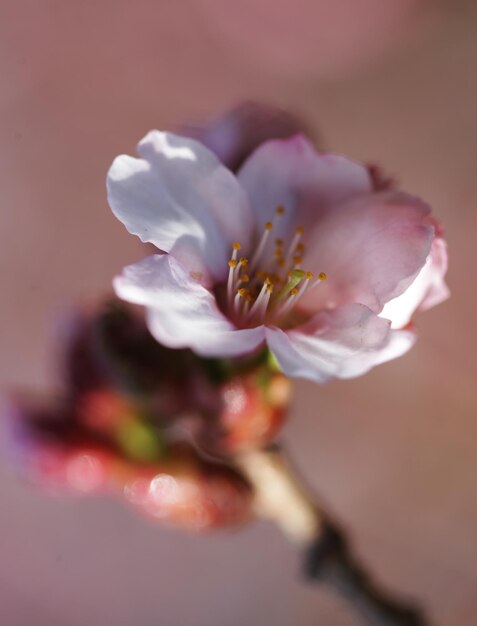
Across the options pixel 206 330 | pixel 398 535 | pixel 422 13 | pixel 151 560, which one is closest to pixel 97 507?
pixel 151 560

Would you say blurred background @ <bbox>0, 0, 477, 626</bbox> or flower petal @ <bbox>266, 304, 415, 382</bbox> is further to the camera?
blurred background @ <bbox>0, 0, 477, 626</bbox>

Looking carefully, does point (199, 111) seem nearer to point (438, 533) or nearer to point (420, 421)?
point (420, 421)

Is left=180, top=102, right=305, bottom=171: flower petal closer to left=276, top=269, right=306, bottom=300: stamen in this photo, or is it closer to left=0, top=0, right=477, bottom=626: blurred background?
left=276, top=269, right=306, bottom=300: stamen

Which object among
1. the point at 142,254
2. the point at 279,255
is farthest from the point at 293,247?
the point at 142,254

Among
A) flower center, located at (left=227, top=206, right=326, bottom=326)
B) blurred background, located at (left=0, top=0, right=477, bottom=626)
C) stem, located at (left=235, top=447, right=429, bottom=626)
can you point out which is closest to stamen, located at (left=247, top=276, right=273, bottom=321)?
flower center, located at (left=227, top=206, right=326, bottom=326)

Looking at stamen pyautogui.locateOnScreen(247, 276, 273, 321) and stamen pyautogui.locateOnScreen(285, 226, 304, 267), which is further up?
stamen pyautogui.locateOnScreen(285, 226, 304, 267)
